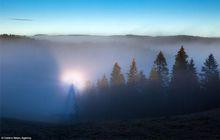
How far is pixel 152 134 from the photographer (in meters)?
40.2

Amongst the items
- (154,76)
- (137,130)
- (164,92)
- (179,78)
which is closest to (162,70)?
(154,76)

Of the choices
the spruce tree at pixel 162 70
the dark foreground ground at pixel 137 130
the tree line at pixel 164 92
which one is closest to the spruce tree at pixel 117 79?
the tree line at pixel 164 92

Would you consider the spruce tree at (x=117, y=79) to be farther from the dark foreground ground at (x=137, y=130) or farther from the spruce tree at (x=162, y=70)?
the dark foreground ground at (x=137, y=130)

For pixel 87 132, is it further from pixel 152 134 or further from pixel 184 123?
pixel 184 123

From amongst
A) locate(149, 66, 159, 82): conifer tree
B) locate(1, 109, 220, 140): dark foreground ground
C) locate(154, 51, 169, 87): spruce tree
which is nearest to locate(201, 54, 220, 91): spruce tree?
locate(154, 51, 169, 87): spruce tree

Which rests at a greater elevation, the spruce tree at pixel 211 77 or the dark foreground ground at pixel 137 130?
the spruce tree at pixel 211 77

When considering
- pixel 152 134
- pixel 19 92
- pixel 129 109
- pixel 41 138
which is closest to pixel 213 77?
pixel 129 109

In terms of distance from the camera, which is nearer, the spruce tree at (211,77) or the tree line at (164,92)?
the tree line at (164,92)

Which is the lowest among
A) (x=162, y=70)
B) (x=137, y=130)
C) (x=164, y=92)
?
(x=137, y=130)

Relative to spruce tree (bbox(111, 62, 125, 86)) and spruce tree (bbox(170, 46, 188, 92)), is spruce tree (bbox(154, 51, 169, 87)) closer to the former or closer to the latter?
spruce tree (bbox(170, 46, 188, 92))

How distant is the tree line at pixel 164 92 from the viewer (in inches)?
2766

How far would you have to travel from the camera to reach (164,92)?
73.1 m

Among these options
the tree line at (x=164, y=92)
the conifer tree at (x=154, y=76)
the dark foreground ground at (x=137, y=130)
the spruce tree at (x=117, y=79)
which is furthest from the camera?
the spruce tree at (x=117, y=79)

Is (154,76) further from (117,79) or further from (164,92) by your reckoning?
(117,79)
